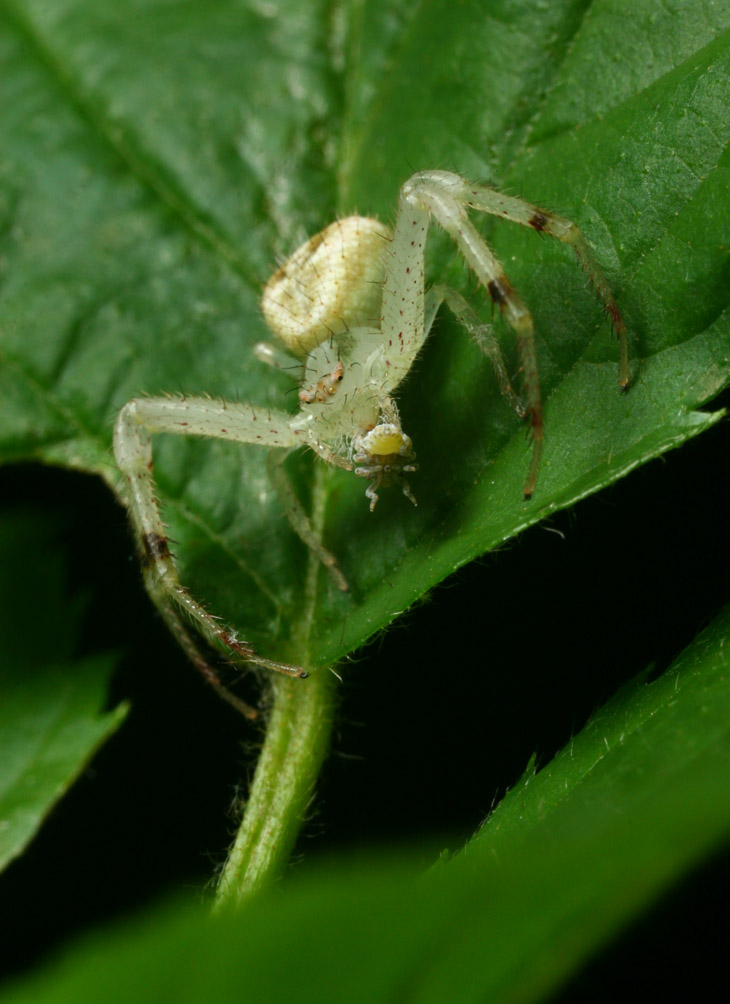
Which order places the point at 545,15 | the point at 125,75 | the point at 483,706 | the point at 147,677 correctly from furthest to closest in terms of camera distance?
the point at 125,75, the point at 147,677, the point at 483,706, the point at 545,15

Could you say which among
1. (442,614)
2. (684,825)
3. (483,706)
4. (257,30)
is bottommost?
(483,706)

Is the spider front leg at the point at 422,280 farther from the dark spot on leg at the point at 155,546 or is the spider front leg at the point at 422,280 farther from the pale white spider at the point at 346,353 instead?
the dark spot on leg at the point at 155,546

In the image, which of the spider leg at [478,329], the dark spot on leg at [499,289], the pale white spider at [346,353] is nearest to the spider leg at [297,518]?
the pale white spider at [346,353]

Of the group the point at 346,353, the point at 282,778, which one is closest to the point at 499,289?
the point at 346,353

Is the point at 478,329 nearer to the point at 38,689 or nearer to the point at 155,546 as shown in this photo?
the point at 155,546

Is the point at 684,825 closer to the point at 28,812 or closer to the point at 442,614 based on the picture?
the point at 442,614

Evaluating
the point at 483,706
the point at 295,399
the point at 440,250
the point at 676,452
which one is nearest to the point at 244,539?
the point at 295,399

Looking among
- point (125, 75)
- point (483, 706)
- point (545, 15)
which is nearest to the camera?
point (545, 15)
